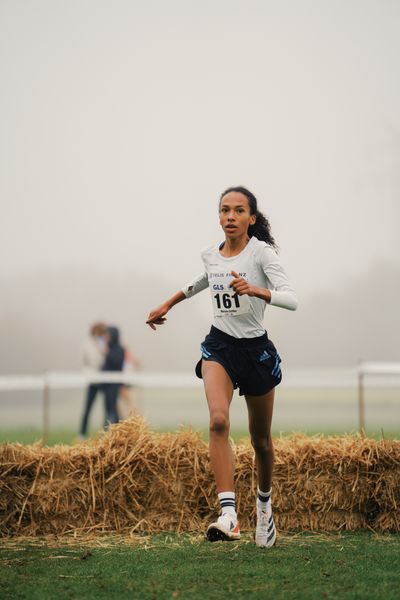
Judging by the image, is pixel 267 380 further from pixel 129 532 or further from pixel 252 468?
pixel 129 532

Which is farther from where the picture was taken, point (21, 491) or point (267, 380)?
point (21, 491)

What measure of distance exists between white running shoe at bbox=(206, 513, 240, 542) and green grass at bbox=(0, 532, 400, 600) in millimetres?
124

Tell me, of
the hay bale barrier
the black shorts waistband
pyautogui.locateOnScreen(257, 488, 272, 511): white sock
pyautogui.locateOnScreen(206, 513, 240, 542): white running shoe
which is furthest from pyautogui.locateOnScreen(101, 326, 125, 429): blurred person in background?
pyautogui.locateOnScreen(206, 513, 240, 542): white running shoe

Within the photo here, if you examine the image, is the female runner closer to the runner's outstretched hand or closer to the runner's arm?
the runner's arm

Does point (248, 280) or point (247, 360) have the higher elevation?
point (248, 280)

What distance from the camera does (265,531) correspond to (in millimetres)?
5660

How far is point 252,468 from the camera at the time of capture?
257 inches

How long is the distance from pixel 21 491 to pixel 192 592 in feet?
8.59

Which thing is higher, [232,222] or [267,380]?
[232,222]

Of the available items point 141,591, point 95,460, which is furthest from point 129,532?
point 141,591

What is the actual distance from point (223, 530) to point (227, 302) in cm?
139

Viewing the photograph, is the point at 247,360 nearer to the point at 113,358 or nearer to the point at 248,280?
the point at 248,280

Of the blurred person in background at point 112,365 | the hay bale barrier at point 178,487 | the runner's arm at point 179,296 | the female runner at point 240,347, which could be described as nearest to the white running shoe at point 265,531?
the female runner at point 240,347

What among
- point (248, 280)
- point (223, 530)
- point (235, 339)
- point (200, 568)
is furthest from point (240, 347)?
point (200, 568)
